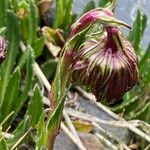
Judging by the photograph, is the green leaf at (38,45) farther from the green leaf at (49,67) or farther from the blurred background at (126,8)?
the blurred background at (126,8)

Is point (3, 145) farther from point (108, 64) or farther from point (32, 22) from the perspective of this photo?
point (32, 22)

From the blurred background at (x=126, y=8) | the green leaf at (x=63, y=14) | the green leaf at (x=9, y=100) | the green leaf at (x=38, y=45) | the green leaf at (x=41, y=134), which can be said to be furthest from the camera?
the blurred background at (x=126, y=8)

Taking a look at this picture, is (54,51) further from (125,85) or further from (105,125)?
(125,85)

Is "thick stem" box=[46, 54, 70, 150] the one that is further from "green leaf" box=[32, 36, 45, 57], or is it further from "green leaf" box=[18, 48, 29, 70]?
"green leaf" box=[32, 36, 45, 57]

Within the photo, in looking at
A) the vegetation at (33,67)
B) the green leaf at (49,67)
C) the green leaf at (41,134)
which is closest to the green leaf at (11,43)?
the vegetation at (33,67)

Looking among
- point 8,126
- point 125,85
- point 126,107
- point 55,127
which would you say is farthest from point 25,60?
point 125,85

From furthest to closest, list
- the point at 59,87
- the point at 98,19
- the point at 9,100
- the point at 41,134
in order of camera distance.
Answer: the point at 9,100 < the point at 41,134 < the point at 59,87 < the point at 98,19

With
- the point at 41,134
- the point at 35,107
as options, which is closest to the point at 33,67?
the point at 35,107
